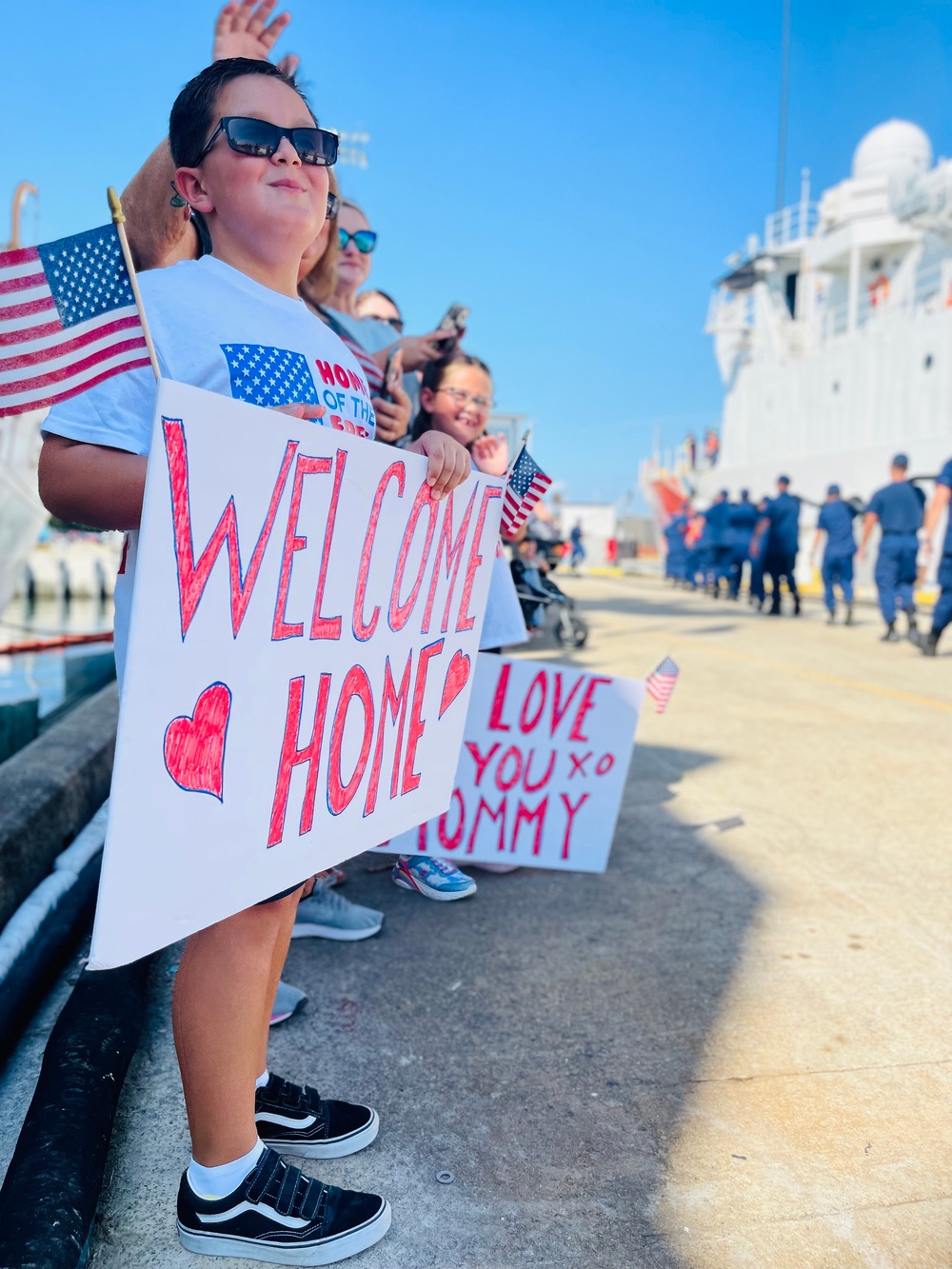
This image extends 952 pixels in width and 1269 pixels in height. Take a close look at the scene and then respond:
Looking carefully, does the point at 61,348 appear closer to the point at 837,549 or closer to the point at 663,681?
the point at 663,681

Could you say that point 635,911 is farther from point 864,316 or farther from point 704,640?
point 864,316

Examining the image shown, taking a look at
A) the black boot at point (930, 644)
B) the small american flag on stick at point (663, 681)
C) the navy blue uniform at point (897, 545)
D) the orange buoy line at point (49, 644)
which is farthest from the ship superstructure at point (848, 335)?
the small american flag on stick at point (663, 681)

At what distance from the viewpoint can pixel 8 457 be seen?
28.3 feet

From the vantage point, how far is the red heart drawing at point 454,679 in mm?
1905

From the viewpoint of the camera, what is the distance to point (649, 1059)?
2113 mm

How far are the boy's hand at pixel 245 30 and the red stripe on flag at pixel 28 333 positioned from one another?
1269mm

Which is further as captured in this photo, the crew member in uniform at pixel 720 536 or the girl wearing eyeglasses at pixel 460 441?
the crew member in uniform at pixel 720 536

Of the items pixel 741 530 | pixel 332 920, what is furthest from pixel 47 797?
pixel 741 530

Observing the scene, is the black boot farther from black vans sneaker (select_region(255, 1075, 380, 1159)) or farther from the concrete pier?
black vans sneaker (select_region(255, 1075, 380, 1159))

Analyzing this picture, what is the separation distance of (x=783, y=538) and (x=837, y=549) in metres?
0.92

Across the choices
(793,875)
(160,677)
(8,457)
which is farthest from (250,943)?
(8,457)

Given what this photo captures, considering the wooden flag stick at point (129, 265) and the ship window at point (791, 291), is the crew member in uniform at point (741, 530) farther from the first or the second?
the wooden flag stick at point (129, 265)

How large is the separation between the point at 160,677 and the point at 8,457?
329 inches

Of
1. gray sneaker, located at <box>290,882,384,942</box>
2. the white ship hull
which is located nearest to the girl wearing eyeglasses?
gray sneaker, located at <box>290,882,384,942</box>
